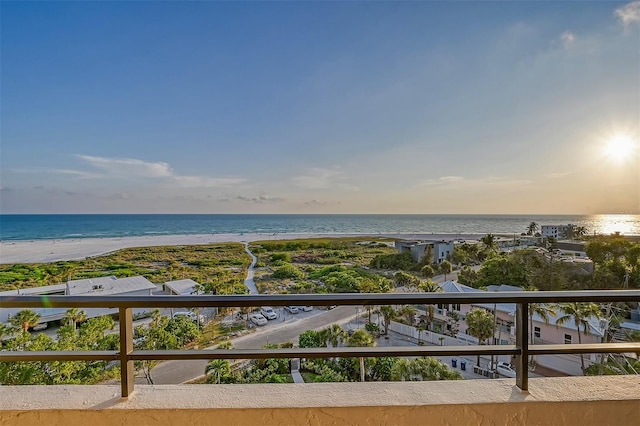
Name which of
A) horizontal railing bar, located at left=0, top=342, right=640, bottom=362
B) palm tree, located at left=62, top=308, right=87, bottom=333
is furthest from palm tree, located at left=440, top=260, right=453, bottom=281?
palm tree, located at left=62, top=308, right=87, bottom=333

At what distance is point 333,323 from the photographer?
90.0 inches

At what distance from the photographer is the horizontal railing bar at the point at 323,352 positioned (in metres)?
1.03

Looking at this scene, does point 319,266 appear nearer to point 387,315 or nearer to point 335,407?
point 387,315

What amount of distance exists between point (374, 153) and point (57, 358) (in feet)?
14.9

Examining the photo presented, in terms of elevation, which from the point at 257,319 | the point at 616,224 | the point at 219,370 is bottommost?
the point at 219,370

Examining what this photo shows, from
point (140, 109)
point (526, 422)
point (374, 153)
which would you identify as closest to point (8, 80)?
point (140, 109)

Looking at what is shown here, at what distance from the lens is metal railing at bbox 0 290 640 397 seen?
99 cm

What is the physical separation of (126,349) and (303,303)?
0.60 metres

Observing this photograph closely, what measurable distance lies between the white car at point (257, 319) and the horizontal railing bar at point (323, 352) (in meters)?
1.29

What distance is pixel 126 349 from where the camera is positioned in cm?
102

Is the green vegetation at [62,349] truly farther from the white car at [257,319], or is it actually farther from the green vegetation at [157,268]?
the white car at [257,319]

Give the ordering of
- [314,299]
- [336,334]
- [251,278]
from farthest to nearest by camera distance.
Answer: [251,278] → [336,334] → [314,299]

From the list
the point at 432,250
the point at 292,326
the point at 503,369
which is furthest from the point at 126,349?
the point at 432,250

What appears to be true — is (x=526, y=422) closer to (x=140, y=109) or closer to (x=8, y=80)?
(x=8, y=80)
